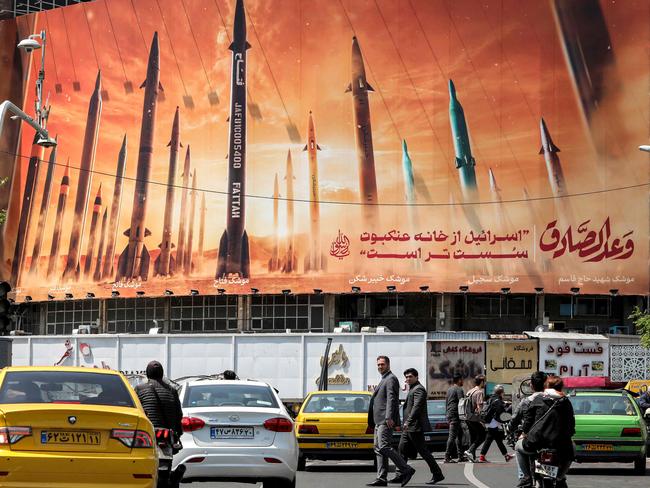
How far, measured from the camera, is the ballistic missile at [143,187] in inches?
2383

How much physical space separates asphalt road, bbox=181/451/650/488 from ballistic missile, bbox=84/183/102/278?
38.8 meters

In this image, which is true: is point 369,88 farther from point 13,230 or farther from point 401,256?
point 13,230

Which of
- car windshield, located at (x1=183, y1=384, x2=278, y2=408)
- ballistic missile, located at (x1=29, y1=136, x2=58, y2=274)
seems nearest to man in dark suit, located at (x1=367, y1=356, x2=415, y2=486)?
→ car windshield, located at (x1=183, y1=384, x2=278, y2=408)

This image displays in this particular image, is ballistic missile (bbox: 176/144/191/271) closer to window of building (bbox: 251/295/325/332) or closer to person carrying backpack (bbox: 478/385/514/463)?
window of building (bbox: 251/295/325/332)

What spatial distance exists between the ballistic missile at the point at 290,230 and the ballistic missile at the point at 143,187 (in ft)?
22.0

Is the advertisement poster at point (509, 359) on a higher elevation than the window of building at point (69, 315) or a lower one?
lower

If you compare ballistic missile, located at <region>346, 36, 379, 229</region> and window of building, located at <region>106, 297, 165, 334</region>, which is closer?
ballistic missile, located at <region>346, 36, 379, 229</region>

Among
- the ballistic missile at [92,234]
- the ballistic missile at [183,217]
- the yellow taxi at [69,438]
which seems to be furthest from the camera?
the ballistic missile at [92,234]

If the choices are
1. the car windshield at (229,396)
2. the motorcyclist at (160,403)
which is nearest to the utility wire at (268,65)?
the car windshield at (229,396)

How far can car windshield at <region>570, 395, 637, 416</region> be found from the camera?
22250 millimetres

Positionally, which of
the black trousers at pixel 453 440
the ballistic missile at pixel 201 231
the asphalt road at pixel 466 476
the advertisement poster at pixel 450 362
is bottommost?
the asphalt road at pixel 466 476

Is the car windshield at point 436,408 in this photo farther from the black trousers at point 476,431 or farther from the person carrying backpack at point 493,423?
the person carrying backpack at point 493,423

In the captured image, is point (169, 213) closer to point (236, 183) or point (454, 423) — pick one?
point (236, 183)

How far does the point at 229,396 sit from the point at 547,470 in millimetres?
4584
